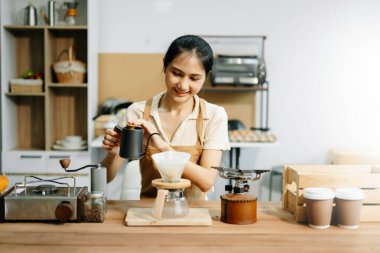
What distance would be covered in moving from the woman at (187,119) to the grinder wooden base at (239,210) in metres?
0.35

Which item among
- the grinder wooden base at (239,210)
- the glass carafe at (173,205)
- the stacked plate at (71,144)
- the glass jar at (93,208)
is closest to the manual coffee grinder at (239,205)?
the grinder wooden base at (239,210)

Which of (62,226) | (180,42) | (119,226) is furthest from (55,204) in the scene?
(180,42)

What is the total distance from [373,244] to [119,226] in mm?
865

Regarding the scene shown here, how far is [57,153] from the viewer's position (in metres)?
4.39

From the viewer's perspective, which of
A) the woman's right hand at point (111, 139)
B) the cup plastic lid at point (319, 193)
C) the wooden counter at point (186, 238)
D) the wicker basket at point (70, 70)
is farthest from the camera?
the wicker basket at point (70, 70)

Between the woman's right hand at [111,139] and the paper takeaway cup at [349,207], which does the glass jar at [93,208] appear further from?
the paper takeaway cup at [349,207]

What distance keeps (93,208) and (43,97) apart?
124 inches

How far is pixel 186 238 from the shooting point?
160 centimetres

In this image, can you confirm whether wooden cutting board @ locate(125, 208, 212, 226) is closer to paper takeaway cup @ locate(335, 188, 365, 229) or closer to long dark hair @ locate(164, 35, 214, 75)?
paper takeaway cup @ locate(335, 188, 365, 229)

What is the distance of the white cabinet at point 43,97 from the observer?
434cm

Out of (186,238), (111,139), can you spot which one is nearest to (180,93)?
(111,139)

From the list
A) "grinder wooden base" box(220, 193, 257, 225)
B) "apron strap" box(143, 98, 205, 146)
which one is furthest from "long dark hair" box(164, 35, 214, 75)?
"grinder wooden base" box(220, 193, 257, 225)

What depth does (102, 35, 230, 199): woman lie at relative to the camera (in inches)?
83.4

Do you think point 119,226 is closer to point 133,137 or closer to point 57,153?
point 133,137
